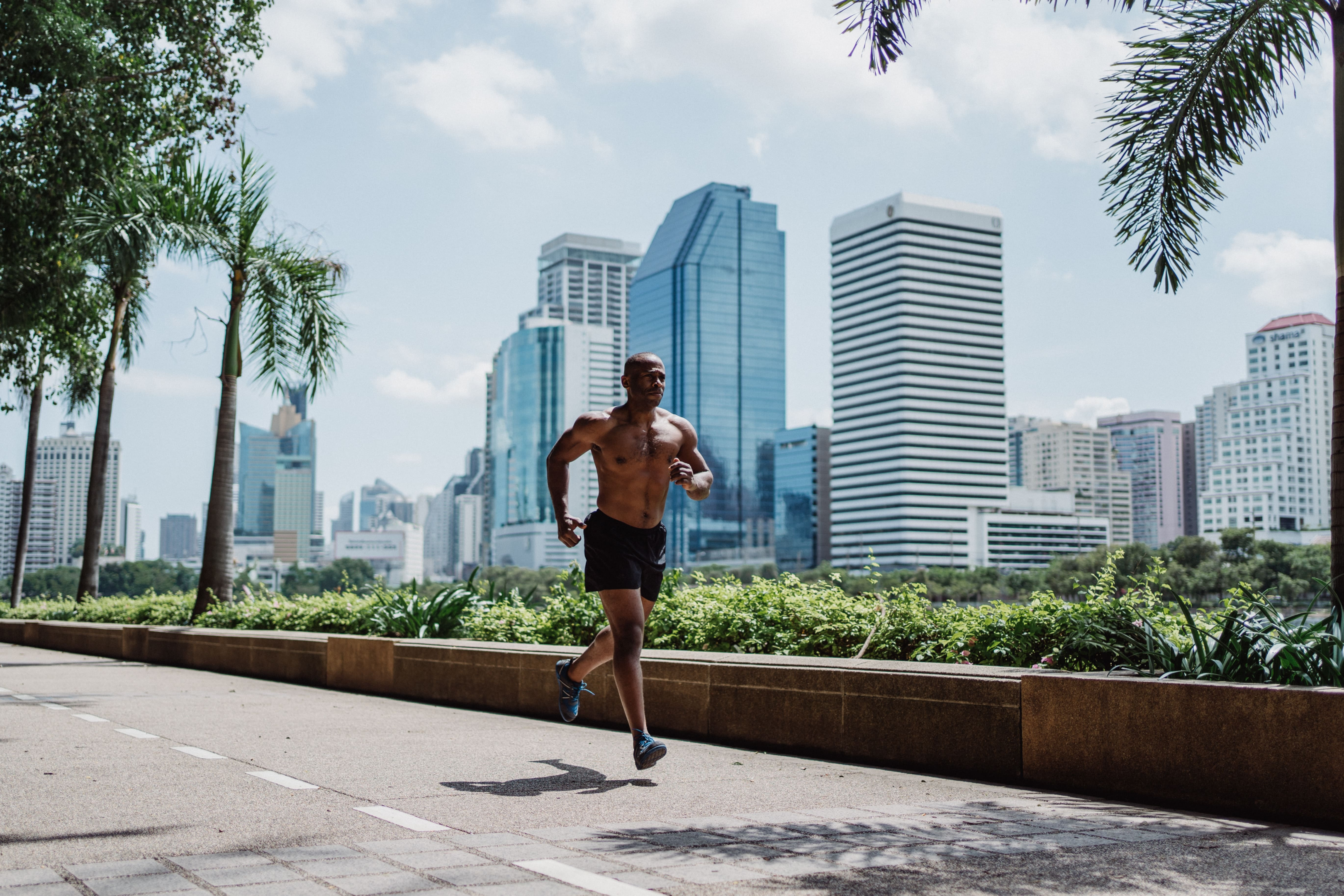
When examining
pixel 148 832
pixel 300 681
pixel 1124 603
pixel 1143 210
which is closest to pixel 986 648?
pixel 1124 603

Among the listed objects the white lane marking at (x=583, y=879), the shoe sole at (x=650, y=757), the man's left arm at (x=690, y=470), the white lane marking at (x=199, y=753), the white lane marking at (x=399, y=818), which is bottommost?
the white lane marking at (x=199, y=753)

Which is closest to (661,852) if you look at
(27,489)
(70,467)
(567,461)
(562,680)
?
(567,461)

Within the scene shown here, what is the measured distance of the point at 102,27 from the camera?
15836 mm

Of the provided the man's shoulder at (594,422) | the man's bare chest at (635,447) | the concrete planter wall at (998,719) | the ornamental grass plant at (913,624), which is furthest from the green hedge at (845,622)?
the man's shoulder at (594,422)

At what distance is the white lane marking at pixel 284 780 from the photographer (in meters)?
5.35

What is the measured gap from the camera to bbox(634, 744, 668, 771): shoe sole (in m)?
5.66

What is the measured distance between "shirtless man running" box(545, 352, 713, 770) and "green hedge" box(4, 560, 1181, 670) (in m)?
2.05

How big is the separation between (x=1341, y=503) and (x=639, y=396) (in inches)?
Answer: 133

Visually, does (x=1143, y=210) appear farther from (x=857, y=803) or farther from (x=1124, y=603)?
(x=857, y=803)

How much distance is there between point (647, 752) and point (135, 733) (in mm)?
3655

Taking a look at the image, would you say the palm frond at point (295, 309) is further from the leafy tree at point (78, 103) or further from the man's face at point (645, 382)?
the man's face at point (645, 382)

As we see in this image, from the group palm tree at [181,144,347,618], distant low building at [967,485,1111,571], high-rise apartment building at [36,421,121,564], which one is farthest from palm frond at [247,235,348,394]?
distant low building at [967,485,1111,571]

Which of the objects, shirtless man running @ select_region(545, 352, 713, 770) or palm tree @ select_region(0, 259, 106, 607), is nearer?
shirtless man running @ select_region(545, 352, 713, 770)

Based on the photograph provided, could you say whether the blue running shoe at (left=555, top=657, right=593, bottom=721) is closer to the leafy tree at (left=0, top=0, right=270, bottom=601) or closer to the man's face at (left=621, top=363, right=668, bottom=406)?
the man's face at (left=621, top=363, right=668, bottom=406)
